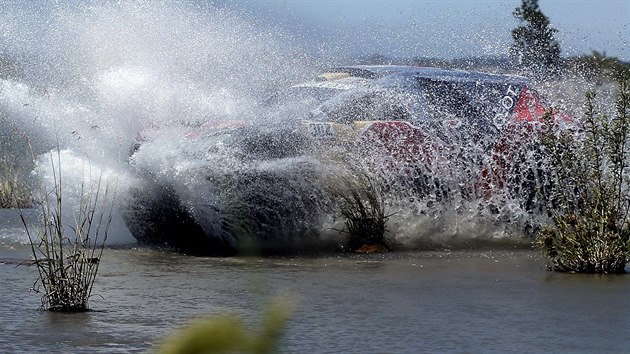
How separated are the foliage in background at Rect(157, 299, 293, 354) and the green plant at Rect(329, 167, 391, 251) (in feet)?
29.4

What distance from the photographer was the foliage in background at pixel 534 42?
1331 cm

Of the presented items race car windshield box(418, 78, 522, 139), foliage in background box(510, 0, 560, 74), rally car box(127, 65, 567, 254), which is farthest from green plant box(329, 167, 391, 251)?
foliage in background box(510, 0, 560, 74)

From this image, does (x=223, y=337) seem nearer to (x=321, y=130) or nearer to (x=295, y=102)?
(x=321, y=130)

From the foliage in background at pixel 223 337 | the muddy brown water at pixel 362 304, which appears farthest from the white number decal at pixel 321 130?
the foliage in background at pixel 223 337

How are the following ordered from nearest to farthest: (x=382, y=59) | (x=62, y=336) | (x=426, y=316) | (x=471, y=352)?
(x=471, y=352)
(x=62, y=336)
(x=426, y=316)
(x=382, y=59)

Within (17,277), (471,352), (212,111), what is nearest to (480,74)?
(212,111)

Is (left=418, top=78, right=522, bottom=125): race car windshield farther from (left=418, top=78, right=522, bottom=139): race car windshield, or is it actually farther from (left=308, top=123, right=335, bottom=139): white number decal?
(left=308, top=123, right=335, bottom=139): white number decal

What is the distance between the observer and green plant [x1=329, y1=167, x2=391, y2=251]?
32.3ft

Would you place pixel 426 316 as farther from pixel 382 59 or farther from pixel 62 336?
pixel 382 59

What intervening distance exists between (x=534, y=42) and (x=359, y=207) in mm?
8773

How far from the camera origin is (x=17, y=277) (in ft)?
26.6

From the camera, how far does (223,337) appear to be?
0.78 meters

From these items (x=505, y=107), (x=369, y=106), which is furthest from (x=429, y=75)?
(x=369, y=106)

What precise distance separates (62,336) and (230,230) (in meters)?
3.73
